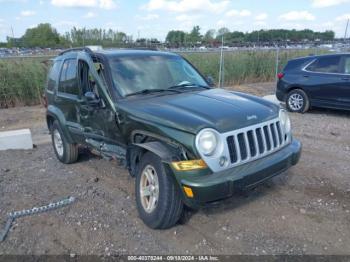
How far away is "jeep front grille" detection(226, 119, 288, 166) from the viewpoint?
3.34 meters

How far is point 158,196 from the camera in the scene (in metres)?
3.46

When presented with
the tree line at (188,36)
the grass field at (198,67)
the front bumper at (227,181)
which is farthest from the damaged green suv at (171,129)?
the tree line at (188,36)

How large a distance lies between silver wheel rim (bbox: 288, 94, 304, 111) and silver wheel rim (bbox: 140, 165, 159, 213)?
731 centimetres

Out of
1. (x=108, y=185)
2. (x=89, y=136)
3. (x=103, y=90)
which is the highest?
(x=103, y=90)

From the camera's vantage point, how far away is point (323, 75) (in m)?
9.36

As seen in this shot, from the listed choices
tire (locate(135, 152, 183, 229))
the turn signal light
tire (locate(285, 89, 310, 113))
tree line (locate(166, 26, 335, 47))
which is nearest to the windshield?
tire (locate(135, 152, 183, 229))

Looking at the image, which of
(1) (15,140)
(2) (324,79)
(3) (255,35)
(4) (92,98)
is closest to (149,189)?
(4) (92,98)

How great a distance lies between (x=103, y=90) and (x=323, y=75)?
718cm

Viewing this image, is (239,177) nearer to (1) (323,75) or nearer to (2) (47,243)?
(2) (47,243)

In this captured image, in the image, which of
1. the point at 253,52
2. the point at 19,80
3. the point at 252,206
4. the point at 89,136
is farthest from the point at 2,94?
the point at 253,52

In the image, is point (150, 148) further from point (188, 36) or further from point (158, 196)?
point (188, 36)

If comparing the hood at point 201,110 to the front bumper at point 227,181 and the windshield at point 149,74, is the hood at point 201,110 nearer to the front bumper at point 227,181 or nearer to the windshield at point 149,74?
the windshield at point 149,74

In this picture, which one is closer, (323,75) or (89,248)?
(89,248)

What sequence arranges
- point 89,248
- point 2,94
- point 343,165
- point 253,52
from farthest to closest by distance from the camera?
point 253,52 < point 2,94 < point 343,165 < point 89,248
